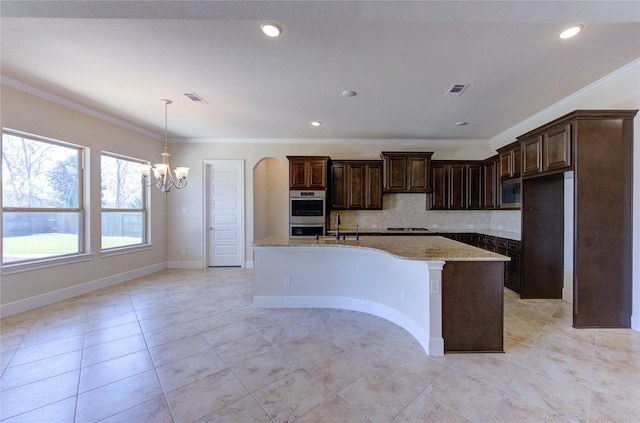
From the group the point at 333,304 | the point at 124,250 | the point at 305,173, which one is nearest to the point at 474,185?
the point at 305,173

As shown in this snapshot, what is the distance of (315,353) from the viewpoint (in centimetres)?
222

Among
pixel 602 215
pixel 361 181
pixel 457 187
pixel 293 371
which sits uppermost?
pixel 361 181

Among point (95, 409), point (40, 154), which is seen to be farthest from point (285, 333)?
point (40, 154)

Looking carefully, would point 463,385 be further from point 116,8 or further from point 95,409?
point 116,8

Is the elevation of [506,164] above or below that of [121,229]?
above

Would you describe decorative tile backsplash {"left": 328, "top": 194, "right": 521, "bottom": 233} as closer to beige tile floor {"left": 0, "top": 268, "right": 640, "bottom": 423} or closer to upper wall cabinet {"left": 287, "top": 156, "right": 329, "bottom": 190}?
upper wall cabinet {"left": 287, "top": 156, "right": 329, "bottom": 190}

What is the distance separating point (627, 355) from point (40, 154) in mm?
6983

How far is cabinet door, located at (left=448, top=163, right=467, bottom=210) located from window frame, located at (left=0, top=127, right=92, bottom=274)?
21.6ft

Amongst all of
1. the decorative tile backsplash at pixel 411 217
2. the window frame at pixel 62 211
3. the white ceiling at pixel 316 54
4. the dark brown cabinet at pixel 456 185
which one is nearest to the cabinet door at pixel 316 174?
the decorative tile backsplash at pixel 411 217

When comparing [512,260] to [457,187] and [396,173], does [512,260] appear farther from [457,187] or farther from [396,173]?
[396,173]

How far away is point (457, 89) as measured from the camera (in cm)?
304

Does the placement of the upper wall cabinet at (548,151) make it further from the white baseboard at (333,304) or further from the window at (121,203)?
the window at (121,203)

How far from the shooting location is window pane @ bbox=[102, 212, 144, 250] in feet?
13.9

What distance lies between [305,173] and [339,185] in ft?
2.50
